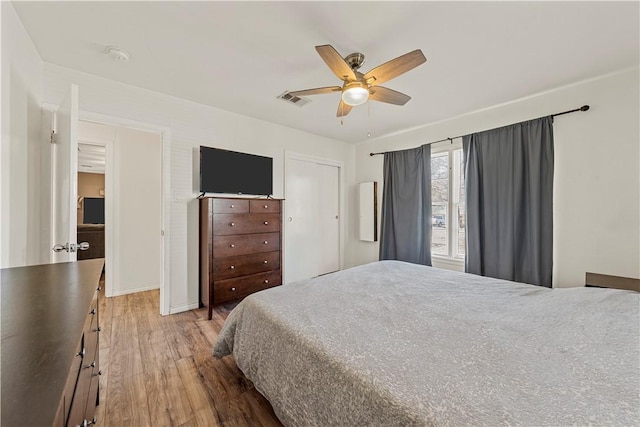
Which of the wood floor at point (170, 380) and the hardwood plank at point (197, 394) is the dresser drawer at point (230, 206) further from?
the hardwood plank at point (197, 394)

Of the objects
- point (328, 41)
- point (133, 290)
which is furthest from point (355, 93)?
point (133, 290)

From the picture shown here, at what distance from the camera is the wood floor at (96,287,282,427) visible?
1.49 metres

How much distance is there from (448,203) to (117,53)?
3848 mm

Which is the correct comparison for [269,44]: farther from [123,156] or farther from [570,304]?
[123,156]

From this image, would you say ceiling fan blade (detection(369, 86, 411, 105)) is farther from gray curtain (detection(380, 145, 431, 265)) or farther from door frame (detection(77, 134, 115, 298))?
door frame (detection(77, 134, 115, 298))

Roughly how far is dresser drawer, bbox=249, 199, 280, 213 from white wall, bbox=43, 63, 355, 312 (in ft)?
1.80

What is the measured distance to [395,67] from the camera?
174cm

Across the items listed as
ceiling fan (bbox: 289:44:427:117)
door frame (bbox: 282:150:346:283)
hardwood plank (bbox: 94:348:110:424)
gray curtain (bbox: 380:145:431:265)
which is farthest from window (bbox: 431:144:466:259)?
hardwood plank (bbox: 94:348:110:424)

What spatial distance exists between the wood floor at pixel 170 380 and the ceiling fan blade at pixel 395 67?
7.44 ft

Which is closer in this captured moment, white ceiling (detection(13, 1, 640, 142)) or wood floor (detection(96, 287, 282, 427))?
wood floor (detection(96, 287, 282, 427))

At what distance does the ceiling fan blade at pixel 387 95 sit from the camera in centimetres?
203

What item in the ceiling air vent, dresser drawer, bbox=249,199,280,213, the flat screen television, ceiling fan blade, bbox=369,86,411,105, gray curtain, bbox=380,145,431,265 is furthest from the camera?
gray curtain, bbox=380,145,431,265

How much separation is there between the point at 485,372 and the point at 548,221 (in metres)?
2.49

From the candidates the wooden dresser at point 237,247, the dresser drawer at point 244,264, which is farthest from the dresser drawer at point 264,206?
the dresser drawer at point 244,264
